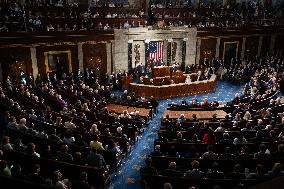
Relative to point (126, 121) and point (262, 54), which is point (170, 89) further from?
point (262, 54)

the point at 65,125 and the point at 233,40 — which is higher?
the point at 233,40

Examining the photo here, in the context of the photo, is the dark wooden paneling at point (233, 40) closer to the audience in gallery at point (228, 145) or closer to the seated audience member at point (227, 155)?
the audience in gallery at point (228, 145)

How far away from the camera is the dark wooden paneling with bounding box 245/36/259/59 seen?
26.1 meters

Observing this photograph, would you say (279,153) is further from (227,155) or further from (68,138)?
(68,138)

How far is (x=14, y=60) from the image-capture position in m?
18.1

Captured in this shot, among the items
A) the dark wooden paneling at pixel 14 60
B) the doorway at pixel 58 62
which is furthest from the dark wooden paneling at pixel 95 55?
the dark wooden paneling at pixel 14 60

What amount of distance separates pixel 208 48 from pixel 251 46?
409cm

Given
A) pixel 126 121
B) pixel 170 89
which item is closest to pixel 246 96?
pixel 170 89

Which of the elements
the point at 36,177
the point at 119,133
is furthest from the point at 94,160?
the point at 119,133

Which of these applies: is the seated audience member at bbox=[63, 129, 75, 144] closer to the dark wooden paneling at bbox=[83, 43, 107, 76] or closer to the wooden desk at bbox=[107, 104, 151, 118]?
the wooden desk at bbox=[107, 104, 151, 118]

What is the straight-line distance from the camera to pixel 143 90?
767 inches

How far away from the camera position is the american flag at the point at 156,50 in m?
23.1

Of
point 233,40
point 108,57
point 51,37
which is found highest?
point 51,37

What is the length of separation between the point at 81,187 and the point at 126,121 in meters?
6.14
